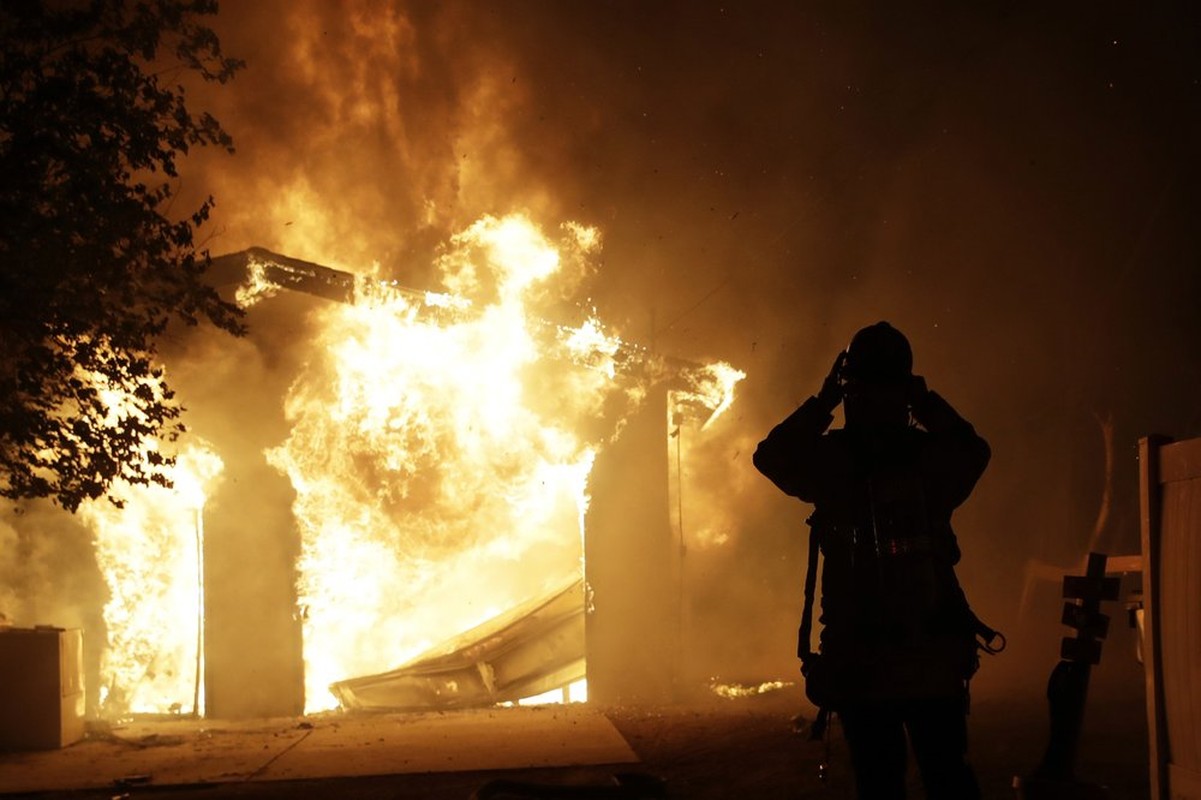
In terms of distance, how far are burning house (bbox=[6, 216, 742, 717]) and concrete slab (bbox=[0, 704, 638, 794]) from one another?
5.41ft

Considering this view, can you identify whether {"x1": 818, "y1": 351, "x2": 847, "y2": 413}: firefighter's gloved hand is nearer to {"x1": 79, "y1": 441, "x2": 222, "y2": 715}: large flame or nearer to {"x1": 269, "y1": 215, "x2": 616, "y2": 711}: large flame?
{"x1": 269, "y1": 215, "x2": 616, "y2": 711}: large flame

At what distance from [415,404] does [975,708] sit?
8561mm

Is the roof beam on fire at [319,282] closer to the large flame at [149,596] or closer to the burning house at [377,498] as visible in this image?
the burning house at [377,498]

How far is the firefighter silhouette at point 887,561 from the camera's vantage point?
336cm

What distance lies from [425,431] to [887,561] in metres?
12.0

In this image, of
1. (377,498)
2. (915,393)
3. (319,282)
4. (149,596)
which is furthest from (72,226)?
(915,393)

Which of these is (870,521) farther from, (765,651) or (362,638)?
(765,651)

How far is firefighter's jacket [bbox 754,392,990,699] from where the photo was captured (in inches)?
132

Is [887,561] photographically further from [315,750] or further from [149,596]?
[149,596]

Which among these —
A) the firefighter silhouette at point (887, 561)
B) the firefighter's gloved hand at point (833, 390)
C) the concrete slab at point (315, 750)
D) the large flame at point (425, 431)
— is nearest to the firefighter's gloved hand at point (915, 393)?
the firefighter silhouette at point (887, 561)

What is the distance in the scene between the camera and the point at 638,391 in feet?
49.5

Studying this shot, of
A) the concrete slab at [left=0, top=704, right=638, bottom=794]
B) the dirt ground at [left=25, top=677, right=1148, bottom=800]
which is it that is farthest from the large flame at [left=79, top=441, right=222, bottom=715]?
the dirt ground at [left=25, top=677, right=1148, bottom=800]

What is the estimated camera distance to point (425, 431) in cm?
1491

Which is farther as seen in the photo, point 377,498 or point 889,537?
point 377,498
